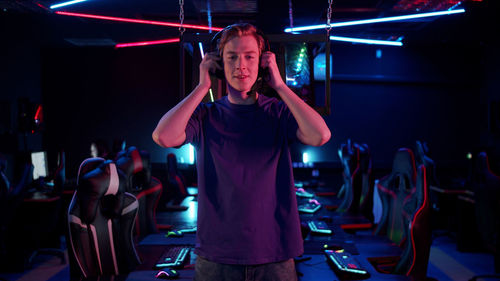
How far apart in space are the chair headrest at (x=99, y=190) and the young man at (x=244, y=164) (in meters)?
0.90

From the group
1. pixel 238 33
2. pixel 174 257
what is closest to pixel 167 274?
pixel 174 257

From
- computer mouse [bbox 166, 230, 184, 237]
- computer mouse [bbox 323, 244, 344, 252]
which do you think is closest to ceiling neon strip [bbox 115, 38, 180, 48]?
computer mouse [bbox 166, 230, 184, 237]

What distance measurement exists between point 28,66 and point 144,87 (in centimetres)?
193

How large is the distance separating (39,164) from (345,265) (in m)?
4.55

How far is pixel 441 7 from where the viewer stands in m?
4.74

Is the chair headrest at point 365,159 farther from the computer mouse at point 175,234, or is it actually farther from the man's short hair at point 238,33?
the man's short hair at point 238,33

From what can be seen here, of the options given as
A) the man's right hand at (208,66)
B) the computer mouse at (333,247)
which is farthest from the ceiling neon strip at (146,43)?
the man's right hand at (208,66)

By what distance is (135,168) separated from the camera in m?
2.88

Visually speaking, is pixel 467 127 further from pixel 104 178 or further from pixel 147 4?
pixel 104 178

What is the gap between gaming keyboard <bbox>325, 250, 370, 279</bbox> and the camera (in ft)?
5.59

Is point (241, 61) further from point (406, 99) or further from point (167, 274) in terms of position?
point (406, 99)

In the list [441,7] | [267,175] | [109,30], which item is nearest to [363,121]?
[441,7]

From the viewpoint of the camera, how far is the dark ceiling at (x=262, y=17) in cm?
454

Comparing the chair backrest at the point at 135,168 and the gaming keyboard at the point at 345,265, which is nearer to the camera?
the gaming keyboard at the point at 345,265
